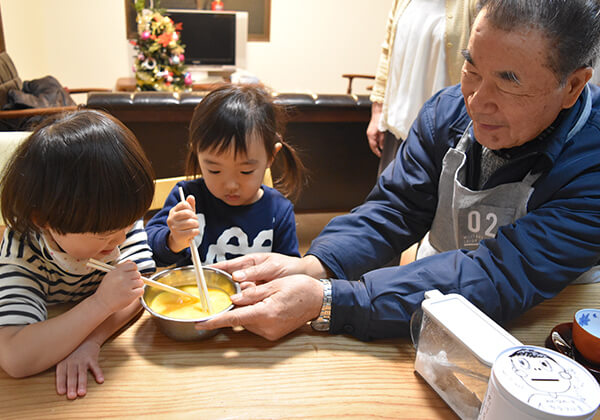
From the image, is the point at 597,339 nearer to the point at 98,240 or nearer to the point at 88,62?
the point at 98,240

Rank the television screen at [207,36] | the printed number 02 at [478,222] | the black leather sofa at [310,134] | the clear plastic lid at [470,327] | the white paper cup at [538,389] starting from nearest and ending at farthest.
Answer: the white paper cup at [538,389]
the clear plastic lid at [470,327]
the printed number 02 at [478,222]
the black leather sofa at [310,134]
the television screen at [207,36]

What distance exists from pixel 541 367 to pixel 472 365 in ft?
0.49

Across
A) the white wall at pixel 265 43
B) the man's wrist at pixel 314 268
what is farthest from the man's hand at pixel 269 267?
the white wall at pixel 265 43

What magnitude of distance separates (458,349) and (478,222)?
23.0 inches

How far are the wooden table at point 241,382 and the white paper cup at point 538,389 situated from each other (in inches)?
8.3

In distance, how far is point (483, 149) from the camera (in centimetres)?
123

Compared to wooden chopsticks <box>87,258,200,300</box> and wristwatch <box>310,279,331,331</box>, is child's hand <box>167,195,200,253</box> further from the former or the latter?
wristwatch <box>310,279,331,331</box>

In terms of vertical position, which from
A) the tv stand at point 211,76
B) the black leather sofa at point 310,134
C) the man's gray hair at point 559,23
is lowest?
the black leather sofa at point 310,134

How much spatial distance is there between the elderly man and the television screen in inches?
221

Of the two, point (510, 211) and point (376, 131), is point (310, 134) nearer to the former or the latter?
point (376, 131)

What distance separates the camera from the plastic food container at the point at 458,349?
2.23 ft

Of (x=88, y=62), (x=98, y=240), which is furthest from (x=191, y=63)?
(x=98, y=240)

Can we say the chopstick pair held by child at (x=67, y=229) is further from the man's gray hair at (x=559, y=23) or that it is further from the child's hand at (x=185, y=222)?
the man's gray hair at (x=559, y=23)

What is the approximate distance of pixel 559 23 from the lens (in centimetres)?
84
